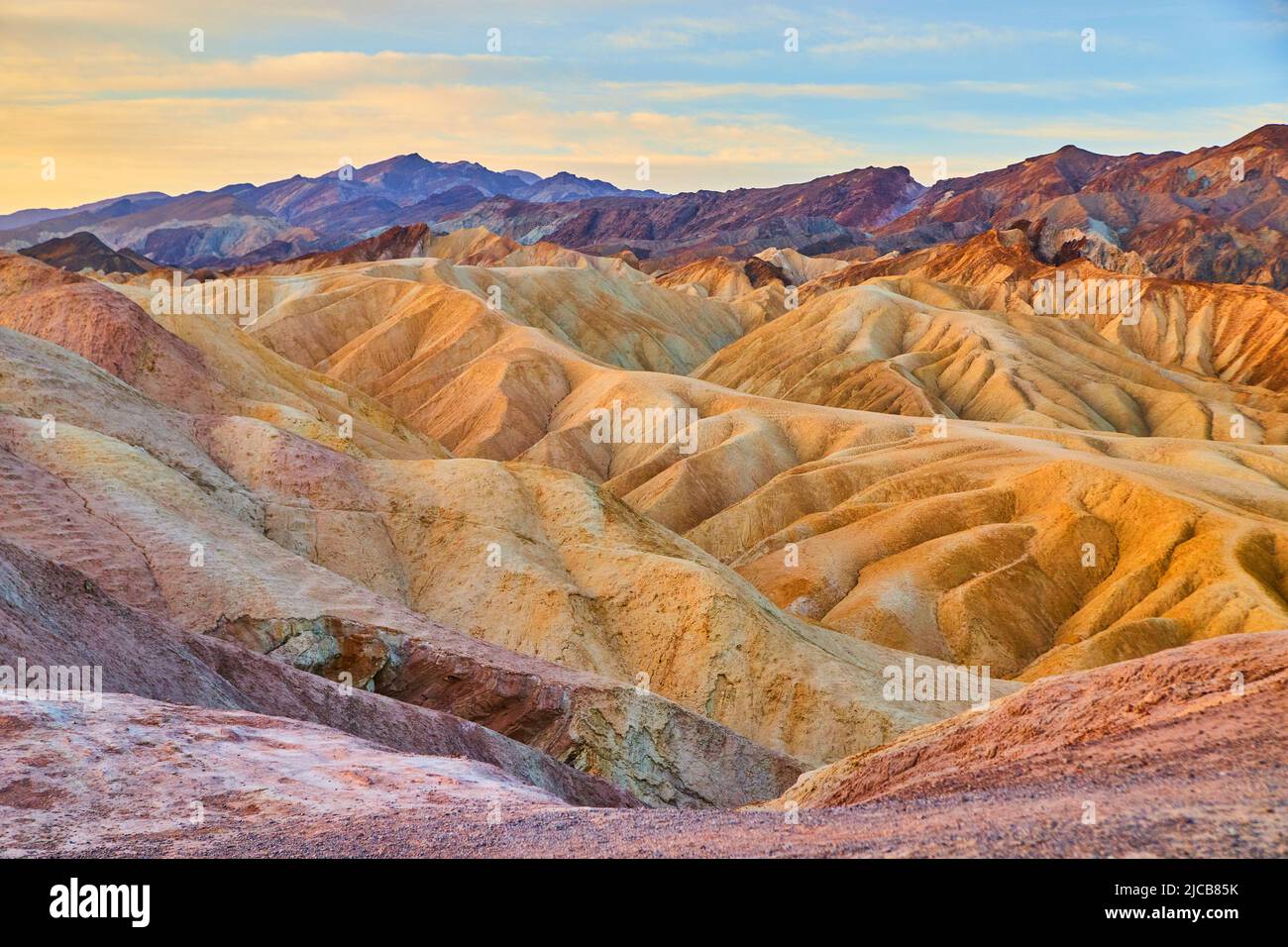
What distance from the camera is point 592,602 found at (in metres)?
32.0

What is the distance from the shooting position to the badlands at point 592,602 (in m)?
10.7

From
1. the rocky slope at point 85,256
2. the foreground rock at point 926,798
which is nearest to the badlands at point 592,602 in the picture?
the foreground rock at point 926,798

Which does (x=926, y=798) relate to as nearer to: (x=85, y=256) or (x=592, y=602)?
(x=592, y=602)

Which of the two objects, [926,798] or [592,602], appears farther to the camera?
[592,602]

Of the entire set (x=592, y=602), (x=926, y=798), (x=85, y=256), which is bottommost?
(x=592, y=602)

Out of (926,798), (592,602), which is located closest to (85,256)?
(592,602)

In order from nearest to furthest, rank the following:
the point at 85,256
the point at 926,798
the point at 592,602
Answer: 1. the point at 926,798
2. the point at 592,602
3. the point at 85,256

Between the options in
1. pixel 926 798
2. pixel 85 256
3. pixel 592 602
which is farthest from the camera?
pixel 85 256

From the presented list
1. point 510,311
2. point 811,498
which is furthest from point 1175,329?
point 811,498

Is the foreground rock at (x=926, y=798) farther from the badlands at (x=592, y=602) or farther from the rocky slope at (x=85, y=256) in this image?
the rocky slope at (x=85, y=256)

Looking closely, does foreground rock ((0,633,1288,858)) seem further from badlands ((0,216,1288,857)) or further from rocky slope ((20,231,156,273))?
rocky slope ((20,231,156,273))

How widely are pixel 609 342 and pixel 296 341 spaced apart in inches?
1280

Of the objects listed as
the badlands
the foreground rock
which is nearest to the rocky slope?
the badlands

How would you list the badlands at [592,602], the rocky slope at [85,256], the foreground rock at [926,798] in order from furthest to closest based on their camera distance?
the rocky slope at [85,256] → the badlands at [592,602] → the foreground rock at [926,798]
